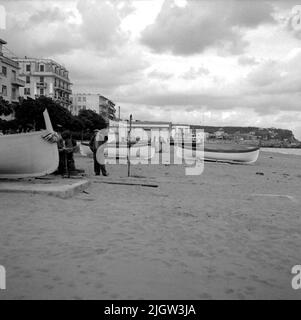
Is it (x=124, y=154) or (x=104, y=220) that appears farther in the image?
(x=124, y=154)

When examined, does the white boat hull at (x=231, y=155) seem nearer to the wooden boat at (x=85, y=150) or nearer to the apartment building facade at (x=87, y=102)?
the wooden boat at (x=85, y=150)

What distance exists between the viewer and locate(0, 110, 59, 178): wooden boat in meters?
9.70

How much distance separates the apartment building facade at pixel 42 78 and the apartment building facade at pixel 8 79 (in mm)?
25617

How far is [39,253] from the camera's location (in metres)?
4.59

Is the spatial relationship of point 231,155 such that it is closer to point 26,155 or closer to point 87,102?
point 26,155

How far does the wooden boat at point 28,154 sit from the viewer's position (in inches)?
382

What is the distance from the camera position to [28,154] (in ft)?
32.7

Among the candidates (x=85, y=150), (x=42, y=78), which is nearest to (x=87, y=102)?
(x=42, y=78)

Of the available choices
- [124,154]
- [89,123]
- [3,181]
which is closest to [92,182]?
[3,181]

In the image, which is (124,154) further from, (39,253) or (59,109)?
(59,109)

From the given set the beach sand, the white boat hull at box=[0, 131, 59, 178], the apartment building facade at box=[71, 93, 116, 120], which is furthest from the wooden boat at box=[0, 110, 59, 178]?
the apartment building facade at box=[71, 93, 116, 120]
